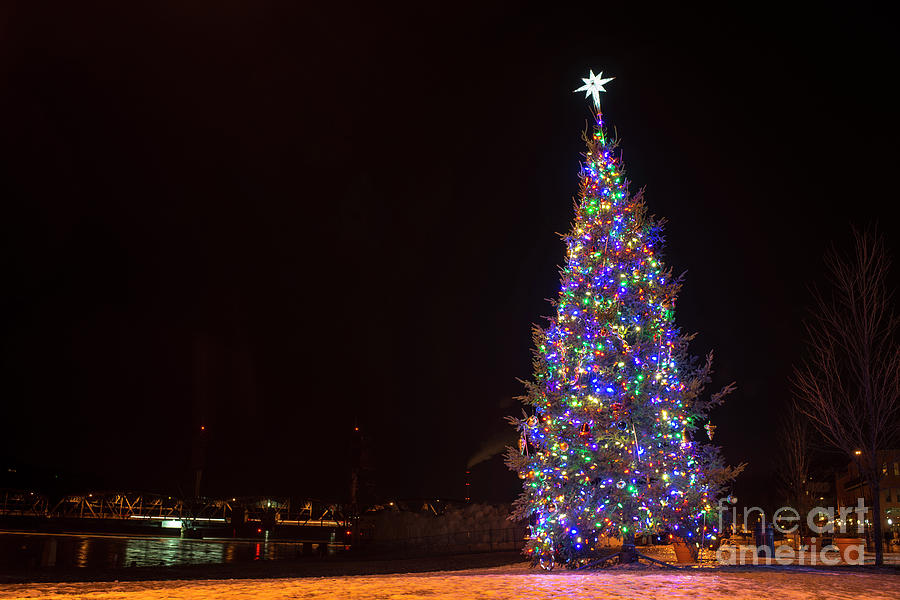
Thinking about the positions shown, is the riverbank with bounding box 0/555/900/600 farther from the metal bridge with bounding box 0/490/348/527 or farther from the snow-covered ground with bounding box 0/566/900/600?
the metal bridge with bounding box 0/490/348/527

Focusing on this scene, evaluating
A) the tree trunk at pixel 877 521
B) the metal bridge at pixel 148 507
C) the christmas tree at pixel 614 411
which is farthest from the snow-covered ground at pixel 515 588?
the metal bridge at pixel 148 507

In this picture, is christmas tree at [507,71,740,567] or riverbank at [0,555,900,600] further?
christmas tree at [507,71,740,567]

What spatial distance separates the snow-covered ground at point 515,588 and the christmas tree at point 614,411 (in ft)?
11.3

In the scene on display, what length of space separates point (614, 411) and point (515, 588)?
6.21 meters

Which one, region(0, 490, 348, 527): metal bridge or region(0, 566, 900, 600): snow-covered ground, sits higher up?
region(0, 566, 900, 600): snow-covered ground

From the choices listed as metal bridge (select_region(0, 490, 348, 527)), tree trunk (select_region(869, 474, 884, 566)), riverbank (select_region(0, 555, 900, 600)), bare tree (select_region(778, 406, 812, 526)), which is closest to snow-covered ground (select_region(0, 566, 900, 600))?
riverbank (select_region(0, 555, 900, 600))

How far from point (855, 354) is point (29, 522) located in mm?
65037

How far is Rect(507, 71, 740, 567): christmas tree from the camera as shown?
12398 mm

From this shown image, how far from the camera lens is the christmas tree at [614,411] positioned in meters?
12.4

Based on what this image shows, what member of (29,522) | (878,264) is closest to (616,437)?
(878,264)

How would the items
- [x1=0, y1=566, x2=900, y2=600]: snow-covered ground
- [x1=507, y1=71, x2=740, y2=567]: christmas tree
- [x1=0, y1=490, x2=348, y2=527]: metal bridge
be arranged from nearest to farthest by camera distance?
[x1=0, y1=566, x2=900, y2=600]: snow-covered ground
[x1=507, y1=71, x2=740, y2=567]: christmas tree
[x1=0, y1=490, x2=348, y2=527]: metal bridge

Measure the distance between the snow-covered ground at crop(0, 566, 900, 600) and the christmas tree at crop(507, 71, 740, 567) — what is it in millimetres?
3430

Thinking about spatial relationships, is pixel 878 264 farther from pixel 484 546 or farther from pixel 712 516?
pixel 484 546

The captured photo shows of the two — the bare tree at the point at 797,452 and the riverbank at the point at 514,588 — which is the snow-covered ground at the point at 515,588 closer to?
the riverbank at the point at 514,588
